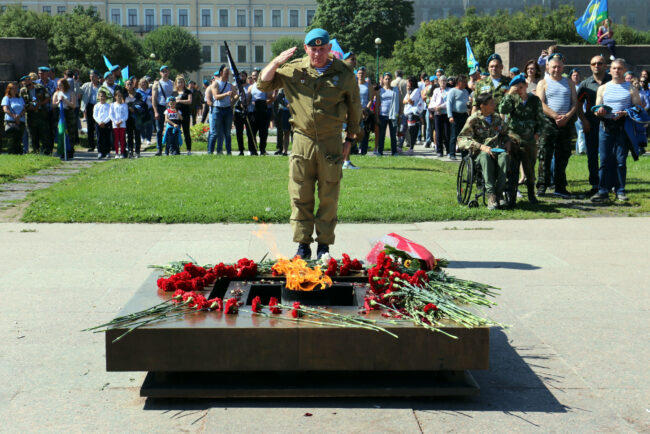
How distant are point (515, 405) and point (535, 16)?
59.1m

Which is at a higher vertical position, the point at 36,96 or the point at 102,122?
the point at 36,96

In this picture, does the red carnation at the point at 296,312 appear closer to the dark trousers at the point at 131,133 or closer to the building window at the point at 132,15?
the dark trousers at the point at 131,133

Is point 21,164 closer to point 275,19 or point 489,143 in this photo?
point 489,143

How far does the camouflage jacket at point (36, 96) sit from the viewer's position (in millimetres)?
19797

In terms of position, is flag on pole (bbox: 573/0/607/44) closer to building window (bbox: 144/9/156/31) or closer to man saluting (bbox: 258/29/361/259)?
man saluting (bbox: 258/29/361/259)

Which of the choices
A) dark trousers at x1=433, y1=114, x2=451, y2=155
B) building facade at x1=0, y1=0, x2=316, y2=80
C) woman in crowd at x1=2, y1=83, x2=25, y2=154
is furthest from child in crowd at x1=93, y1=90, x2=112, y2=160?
building facade at x1=0, y1=0, x2=316, y2=80

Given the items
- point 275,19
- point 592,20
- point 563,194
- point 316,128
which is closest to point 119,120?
point 563,194

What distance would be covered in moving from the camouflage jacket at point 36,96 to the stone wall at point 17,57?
3622mm

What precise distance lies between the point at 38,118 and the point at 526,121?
12.5 m

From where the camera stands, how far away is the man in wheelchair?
11.7 metres

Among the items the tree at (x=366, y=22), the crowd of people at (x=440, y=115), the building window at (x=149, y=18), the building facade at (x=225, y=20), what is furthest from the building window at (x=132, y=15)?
the crowd of people at (x=440, y=115)

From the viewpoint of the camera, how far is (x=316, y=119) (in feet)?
23.2

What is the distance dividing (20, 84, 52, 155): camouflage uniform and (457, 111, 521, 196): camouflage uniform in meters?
11.9

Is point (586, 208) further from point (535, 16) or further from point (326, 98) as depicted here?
point (535, 16)
